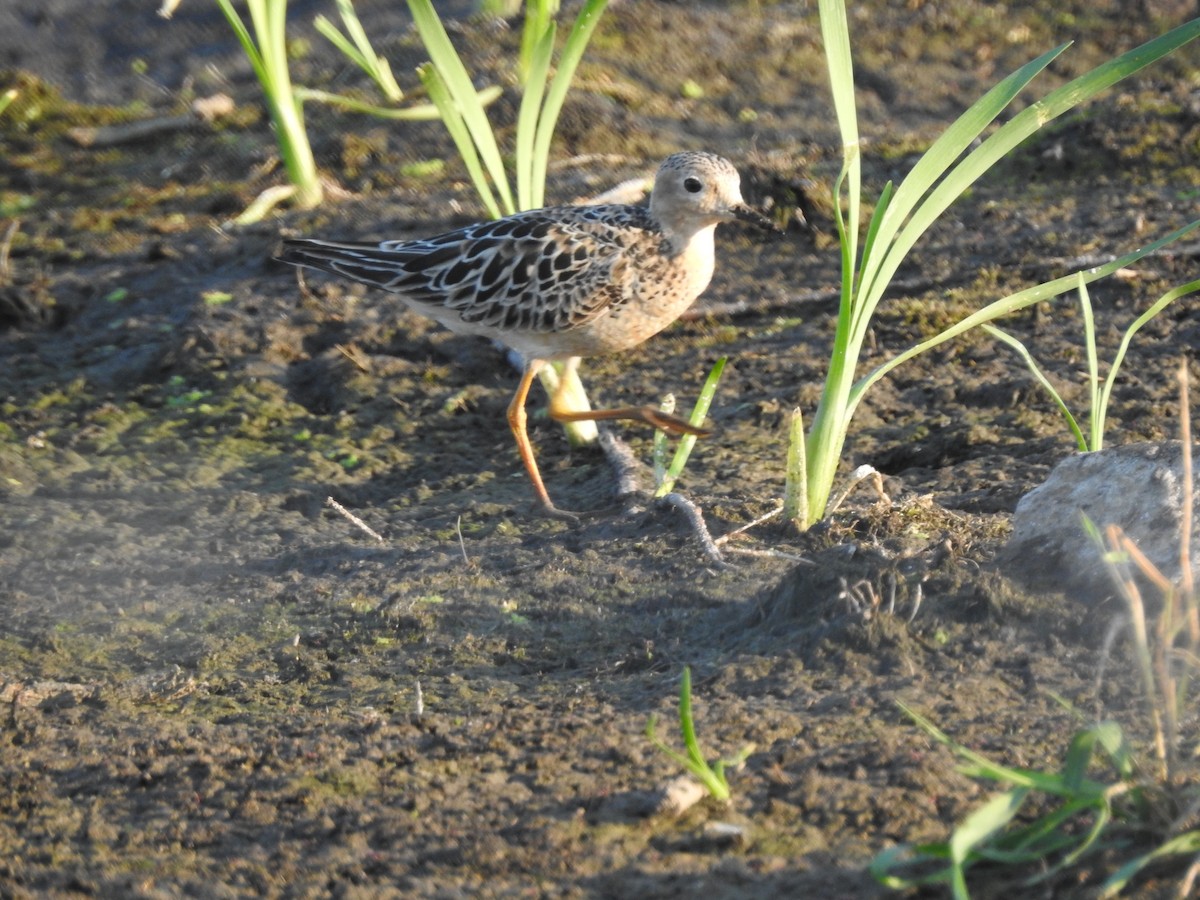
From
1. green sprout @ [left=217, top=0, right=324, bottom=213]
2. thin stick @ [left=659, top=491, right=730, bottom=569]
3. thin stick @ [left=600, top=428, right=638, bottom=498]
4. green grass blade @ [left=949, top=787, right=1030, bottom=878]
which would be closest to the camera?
green grass blade @ [left=949, top=787, right=1030, bottom=878]

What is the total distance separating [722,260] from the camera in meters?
7.21

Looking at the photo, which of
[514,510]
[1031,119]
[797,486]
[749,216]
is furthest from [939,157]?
[514,510]

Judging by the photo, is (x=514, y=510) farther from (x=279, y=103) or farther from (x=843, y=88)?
(x=279, y=103)

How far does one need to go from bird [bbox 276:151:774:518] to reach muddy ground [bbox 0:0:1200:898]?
48cm

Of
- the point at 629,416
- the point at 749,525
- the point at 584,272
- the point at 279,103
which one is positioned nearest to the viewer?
the point at 749,525

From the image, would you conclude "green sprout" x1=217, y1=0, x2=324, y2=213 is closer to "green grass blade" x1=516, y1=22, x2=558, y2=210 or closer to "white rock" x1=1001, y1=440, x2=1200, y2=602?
"green grass blade" x1=516, y1=22, x2=558, y2=210

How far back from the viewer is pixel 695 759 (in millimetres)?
2938

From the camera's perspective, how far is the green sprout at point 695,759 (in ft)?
9.57

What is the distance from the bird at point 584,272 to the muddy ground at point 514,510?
484mm

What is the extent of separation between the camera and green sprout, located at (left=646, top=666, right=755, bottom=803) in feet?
9.57

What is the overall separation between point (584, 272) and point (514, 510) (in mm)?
933

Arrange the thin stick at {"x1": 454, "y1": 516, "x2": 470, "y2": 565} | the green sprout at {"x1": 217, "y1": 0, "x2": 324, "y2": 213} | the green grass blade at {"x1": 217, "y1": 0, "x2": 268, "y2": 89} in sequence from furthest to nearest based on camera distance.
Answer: the green sprout at {"x1": 217, "y1": 0, "x2": 324, "y2": 213} < the green grass blade at {"x1": 217, "y1": 0, "x2": 268, "y2": 89} < the thin stick at {"x1": 454, "y1": 516, "x2": 470, "y2": 565}

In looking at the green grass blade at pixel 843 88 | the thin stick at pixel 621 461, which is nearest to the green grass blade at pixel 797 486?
the green grass blade at pixel 843 88

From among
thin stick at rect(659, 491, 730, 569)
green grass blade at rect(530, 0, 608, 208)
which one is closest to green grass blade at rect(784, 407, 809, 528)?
thin stick at rect(659, 491, 730, 569)
